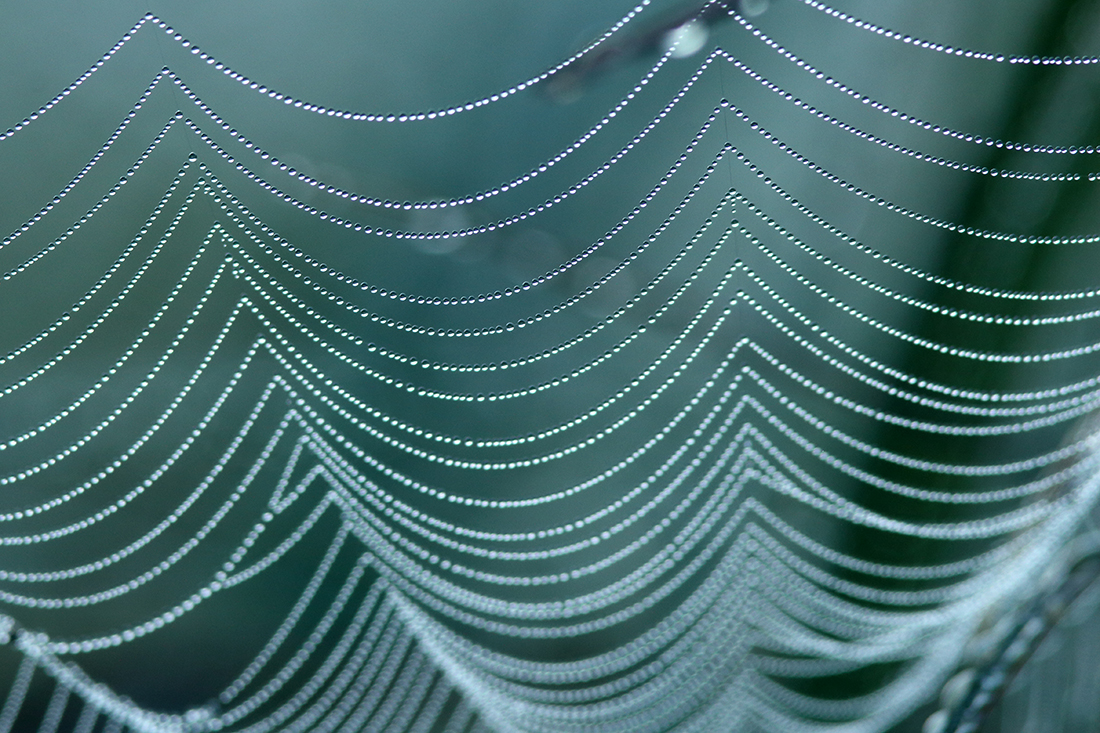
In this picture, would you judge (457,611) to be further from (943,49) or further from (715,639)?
(943,49)

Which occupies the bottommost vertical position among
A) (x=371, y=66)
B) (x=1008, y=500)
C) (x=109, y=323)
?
(x=109, y=323)

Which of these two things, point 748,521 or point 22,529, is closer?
point 22,529

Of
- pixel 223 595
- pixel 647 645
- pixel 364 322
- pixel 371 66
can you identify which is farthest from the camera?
pixel 647 645

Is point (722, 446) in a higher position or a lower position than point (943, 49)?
lower

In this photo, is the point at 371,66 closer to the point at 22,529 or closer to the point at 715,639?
the point at 22,529

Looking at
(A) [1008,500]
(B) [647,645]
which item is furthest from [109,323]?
(A) [1008,500]

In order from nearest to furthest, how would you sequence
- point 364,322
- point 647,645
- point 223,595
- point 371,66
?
point 371,66
point 364,322
point 223,595
point 647,645
